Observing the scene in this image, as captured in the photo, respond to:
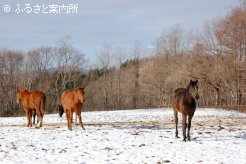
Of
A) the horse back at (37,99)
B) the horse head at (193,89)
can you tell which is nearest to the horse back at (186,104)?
the horse head at (193,89)

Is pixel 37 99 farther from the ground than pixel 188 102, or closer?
farther from the ground

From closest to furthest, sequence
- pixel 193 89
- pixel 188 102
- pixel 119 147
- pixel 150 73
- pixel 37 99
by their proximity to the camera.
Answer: pixel 119 147 < pixel 193 89 < pixel 188 102 < pixel 37 99 < pixel 150 73

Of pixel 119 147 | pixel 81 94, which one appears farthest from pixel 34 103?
pixel 119 147

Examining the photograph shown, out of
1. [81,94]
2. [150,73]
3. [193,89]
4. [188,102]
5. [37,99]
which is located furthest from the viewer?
[150,73]

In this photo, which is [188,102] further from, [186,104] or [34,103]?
[34,103]

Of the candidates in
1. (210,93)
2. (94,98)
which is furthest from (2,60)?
(210,93)

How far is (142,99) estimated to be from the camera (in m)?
75.8

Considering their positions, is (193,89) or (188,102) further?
(188,102)

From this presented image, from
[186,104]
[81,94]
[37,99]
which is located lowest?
[186,104]

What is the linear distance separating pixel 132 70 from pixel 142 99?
21.7ft

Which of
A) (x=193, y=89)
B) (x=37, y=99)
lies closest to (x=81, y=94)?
(x=37, y=99)

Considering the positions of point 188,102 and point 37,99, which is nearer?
point 188,102

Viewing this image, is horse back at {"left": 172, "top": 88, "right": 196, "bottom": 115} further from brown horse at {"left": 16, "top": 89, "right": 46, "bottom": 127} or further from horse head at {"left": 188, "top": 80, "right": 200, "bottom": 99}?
brown horse at {"left": 16, "top": 89, "right": 46, "bottom": 127}

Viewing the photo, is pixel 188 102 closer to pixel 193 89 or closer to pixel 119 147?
pixel 193 89
